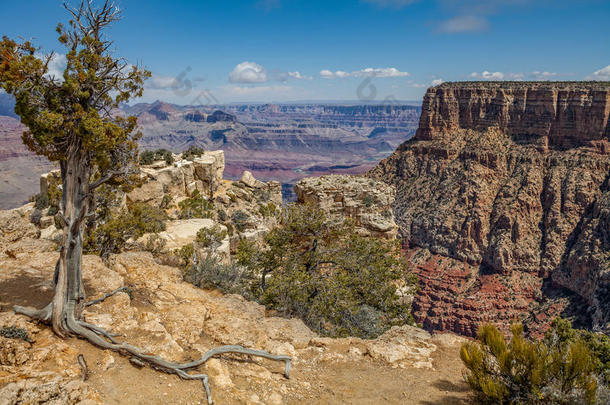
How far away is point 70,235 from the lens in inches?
278

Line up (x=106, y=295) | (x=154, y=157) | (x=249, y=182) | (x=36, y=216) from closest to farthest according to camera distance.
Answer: (x=106, y=295) → (x=36, y=216) → (x=154, y=157) → (x=249, y=182)

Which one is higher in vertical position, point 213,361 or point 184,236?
point 213,361

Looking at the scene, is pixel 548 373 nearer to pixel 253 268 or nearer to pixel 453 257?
pixel 253 268

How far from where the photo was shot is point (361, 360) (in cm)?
836

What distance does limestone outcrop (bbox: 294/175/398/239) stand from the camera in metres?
22.0

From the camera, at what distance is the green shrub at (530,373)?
544 centimetres

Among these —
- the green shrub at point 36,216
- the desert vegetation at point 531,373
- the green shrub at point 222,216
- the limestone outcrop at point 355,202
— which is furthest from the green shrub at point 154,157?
the desert vegetation at point 531,373

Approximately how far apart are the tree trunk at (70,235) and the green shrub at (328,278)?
5.92 metres

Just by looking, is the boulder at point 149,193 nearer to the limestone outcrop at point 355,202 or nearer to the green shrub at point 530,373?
the limestone outcrop at point 355,202

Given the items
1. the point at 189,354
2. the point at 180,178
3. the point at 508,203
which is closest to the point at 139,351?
the point at 189,354

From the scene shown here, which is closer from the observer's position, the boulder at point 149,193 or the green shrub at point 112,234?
the green shrub at point 112,234

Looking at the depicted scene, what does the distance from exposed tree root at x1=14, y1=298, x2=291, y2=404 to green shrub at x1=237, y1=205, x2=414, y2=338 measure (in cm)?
397

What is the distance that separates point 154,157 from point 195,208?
6888 mm

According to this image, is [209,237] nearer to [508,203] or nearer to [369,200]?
[369,200]
